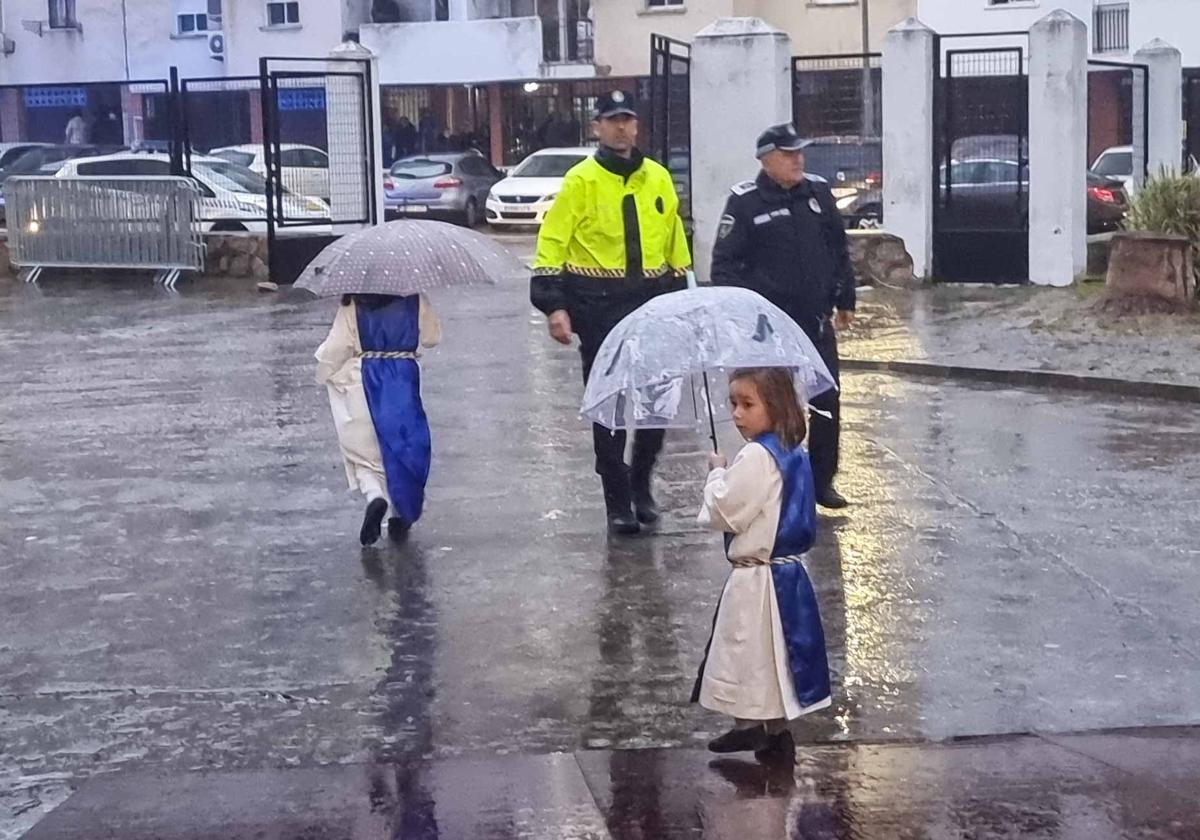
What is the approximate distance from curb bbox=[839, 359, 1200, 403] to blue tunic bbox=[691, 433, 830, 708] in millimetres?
7415

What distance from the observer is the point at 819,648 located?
17.2 feet

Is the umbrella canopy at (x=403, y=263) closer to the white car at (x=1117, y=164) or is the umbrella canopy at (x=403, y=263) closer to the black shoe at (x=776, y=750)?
the black shoe at (x=776, y=750)

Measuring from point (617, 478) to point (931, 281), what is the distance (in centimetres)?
1107

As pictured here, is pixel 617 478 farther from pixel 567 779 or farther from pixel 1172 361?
pixel 1172 361

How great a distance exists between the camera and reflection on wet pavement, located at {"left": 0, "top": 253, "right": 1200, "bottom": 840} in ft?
19.1

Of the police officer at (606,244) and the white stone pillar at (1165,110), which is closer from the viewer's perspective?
the police officer at (606,244)

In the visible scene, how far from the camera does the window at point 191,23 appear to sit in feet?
147

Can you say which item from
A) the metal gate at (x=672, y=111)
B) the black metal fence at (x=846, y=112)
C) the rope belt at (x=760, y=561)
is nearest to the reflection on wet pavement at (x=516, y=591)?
the rope belt at (x=760, y=561)

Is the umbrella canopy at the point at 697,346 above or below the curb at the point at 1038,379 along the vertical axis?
above

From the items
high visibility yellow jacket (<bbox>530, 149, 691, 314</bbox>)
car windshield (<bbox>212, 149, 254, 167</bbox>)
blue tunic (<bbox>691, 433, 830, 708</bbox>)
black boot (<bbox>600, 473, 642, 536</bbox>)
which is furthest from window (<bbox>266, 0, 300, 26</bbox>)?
blue tunic (<bbox>691, 433, 830, 708</bbox>)

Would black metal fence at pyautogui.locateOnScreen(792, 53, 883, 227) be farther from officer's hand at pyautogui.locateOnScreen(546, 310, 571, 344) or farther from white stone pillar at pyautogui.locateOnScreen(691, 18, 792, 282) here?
officer's hand at pyautogui.locateOnScreen(546, 310, 571, 344)

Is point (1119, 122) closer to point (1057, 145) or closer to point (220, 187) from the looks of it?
point (1057, 145)

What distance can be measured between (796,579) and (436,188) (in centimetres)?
2902

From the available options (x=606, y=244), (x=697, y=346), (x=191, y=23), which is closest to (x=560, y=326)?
(x=606, y=244)
